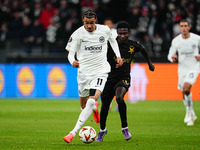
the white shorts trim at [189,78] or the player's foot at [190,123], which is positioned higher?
the white shorts trim at [189,78]

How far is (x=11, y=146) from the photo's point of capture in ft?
26.1

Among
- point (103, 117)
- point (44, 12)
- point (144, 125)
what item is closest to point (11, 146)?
point (103, 117)

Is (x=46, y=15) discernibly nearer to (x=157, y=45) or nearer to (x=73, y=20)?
(x=73, y=20)

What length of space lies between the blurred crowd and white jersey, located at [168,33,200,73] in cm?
780

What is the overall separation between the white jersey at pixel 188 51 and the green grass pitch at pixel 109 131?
4.95ft

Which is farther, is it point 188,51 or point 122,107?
point 188,51

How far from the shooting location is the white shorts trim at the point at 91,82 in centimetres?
859

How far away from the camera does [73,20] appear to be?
23375 millimetres

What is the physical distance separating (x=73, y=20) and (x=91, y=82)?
49.3ft

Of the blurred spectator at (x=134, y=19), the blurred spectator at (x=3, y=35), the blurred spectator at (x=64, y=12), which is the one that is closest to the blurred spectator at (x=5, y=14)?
the blurred spectator at (x=3, y=35)

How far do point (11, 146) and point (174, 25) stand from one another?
14.1 m

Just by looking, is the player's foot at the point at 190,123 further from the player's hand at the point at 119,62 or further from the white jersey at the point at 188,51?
the player's hand at the point at 119,62

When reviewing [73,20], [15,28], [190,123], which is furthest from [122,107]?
[15,28]

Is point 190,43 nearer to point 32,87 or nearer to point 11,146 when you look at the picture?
point 11,146
